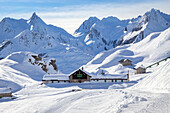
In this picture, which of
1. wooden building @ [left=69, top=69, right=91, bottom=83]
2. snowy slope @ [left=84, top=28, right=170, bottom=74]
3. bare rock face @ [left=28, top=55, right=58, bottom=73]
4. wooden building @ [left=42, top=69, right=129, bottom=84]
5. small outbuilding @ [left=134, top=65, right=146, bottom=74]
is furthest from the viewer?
snowy slope @ [left=84, top=28, right=170, bottom=74]

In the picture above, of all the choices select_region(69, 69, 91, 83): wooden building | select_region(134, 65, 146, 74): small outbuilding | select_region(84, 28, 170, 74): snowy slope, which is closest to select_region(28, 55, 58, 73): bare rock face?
select_region(84, 28, 170, 74): snowy slope

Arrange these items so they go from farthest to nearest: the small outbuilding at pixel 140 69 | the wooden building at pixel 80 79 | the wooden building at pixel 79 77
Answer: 1. the small outbuilding at pixel 140 69
2. the wooden building at pixel 79 77
3. the wooden building at pixel 80 79

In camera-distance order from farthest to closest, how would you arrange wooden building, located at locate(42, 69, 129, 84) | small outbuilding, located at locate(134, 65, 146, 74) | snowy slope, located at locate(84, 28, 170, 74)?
snowy slope, located at locate(84, 28, 170, 74) → small outbuilding, located at locate(134, 65, 146, 74) → wooden building, located at locate(42, 69, 129, 84)

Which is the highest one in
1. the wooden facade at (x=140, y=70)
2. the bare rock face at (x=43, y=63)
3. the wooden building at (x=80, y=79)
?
the bare rock face at (x=43, y=63)

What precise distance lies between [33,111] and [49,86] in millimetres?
24619

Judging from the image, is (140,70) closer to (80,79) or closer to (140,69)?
(140,69)

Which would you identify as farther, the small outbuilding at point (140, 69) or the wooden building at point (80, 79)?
the small outbuilding at point (140, 69)

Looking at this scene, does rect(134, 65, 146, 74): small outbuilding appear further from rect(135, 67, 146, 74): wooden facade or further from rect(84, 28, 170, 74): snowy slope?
rect(84, 28, 170, 74): snowy slope

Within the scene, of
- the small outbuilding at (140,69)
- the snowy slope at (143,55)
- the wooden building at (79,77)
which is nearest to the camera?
the wooden building at (79,77)

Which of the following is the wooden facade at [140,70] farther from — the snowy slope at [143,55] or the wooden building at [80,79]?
the wooden building at [80,79]

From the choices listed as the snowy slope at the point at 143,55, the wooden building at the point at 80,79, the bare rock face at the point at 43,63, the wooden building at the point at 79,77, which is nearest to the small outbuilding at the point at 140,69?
the snowy slope at the point at 143,55

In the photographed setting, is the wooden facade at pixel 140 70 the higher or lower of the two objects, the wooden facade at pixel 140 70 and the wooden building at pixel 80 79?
the higher

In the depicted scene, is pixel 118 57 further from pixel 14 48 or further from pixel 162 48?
pixel 14 48

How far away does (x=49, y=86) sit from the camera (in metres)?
46.1
